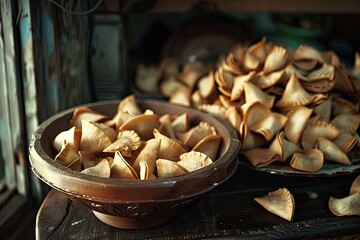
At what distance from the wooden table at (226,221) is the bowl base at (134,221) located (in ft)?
0.03

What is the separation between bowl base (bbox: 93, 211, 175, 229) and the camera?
95 centimetres

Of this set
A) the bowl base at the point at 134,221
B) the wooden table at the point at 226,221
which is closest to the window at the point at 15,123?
the wooden table at the point at 226,221

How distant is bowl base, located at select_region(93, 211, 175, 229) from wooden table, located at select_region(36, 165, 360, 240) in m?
0.01

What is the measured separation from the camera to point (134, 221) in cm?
95

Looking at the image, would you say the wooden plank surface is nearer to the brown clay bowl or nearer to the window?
the window

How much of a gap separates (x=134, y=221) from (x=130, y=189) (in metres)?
0.16

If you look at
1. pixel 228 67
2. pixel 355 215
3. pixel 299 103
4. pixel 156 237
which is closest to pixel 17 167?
pixel 156 237

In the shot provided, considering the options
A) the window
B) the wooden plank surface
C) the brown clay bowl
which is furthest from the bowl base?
the wooden plank surface

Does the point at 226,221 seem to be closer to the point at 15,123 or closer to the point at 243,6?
the point at 15,123

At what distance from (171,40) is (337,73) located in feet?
2.95

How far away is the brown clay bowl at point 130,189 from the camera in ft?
2.71

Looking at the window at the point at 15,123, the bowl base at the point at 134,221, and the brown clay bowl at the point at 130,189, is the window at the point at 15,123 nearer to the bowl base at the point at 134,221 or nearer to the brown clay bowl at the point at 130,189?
the brown clay bowl at the point at 130,189

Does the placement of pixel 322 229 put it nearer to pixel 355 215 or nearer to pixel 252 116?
pixel 355 215

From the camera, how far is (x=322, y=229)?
993 millimetres
